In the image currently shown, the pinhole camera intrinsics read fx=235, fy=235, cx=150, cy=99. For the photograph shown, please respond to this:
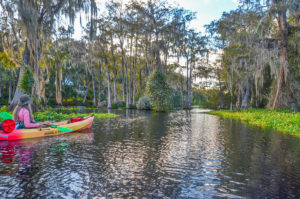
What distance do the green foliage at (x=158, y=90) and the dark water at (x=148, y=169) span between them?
22411 millimetres

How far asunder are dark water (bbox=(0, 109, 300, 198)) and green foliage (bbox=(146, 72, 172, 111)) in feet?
73.5

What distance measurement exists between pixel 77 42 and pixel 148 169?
37136mm

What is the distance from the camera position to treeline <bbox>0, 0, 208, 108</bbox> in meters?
18.1

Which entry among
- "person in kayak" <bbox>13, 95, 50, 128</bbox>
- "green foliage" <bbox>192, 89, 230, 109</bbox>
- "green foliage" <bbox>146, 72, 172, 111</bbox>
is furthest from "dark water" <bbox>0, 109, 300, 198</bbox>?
"green foliage" <bbox>192, 89, 230, 109</bbox>

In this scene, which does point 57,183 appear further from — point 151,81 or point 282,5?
point 151,81

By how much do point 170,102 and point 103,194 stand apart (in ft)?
97.7

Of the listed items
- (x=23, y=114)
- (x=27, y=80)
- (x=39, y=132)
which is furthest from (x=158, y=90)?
(x=23, y=114)

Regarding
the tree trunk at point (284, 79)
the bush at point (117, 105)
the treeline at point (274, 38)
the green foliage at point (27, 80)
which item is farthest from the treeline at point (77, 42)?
the tree trunk at point (284, 79)

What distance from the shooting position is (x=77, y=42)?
39.5m

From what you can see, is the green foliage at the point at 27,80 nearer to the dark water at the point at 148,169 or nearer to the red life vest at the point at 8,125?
the red life vest at the point at 8,125

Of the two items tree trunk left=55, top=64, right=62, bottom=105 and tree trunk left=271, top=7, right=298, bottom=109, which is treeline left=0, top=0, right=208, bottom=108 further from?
tree trunk left=271, top=7, right=298, bottom=109

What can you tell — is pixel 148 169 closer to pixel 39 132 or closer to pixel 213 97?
pixel 39 132

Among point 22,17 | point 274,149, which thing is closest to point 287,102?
point 274,149

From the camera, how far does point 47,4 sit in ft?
58.0
